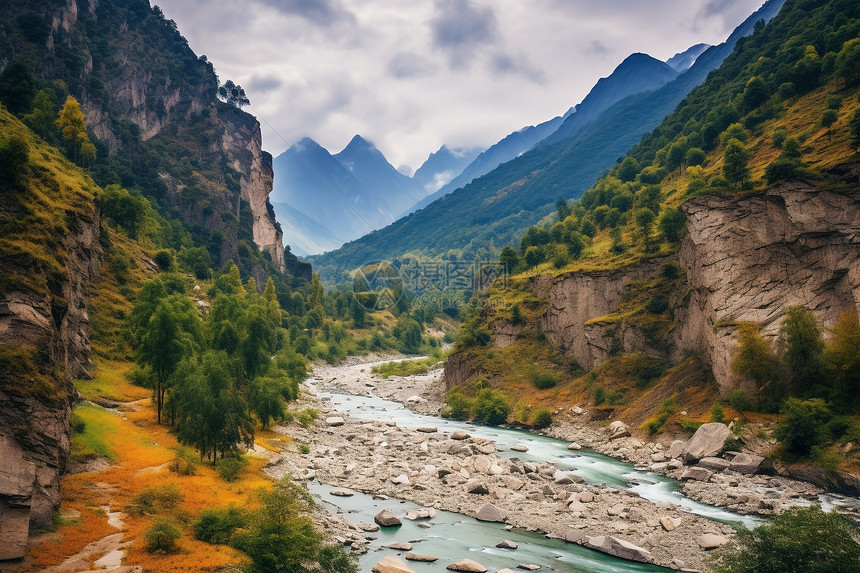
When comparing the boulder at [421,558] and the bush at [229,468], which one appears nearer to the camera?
the boulder at [421,558]

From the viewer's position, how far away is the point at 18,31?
11106 centimetres

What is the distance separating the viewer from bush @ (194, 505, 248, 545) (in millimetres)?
24797

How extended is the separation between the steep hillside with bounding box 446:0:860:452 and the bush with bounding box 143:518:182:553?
41698 mm

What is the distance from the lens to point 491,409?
68.6m

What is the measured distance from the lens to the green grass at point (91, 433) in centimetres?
3068

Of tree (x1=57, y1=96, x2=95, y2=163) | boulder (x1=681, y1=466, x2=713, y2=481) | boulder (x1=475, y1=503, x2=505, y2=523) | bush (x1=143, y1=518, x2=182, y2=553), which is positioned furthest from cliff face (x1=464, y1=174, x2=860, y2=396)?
tree (x1=57, y1=96, x2=95, y2=163)

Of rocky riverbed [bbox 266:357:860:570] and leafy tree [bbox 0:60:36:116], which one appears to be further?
leafy tree [bbox 0:60:36:116]

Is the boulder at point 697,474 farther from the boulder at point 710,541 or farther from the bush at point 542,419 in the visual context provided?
the bush at point 542,419

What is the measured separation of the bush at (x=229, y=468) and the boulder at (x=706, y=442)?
3536cm

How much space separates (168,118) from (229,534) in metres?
182

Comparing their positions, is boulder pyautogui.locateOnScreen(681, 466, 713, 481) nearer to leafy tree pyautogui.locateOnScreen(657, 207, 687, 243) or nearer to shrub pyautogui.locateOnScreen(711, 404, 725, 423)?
shrub pyautogui.locateOnScreen(711, 404, 725, 423)

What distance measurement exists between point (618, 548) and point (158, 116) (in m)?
188

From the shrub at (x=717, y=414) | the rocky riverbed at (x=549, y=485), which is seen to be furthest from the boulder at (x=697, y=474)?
the shrub at (x=717, y=414)

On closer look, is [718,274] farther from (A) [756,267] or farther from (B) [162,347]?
(B) [162,347]
